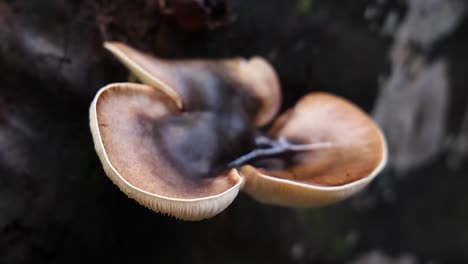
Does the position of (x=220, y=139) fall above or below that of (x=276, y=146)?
above

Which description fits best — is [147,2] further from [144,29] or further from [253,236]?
[253,236]

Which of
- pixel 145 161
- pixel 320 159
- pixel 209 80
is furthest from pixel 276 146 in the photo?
pixel 145 161

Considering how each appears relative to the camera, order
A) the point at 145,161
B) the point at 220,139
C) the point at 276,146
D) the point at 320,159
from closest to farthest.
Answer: the point at 145,161 → the point at 220,139 → the point at 320,159 → the point at 276,146

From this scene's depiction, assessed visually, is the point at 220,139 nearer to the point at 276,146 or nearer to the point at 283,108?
the point at 276,146

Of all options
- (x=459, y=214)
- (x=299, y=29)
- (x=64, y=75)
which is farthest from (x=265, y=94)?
(x=459, y=214)

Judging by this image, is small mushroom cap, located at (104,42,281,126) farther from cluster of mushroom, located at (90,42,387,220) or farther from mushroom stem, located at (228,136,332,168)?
mushroom stem, located at (228,136,332,168)

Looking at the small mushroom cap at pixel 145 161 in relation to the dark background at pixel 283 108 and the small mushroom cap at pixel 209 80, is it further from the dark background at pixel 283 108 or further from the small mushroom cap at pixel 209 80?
the dark background at pixel 283 108
